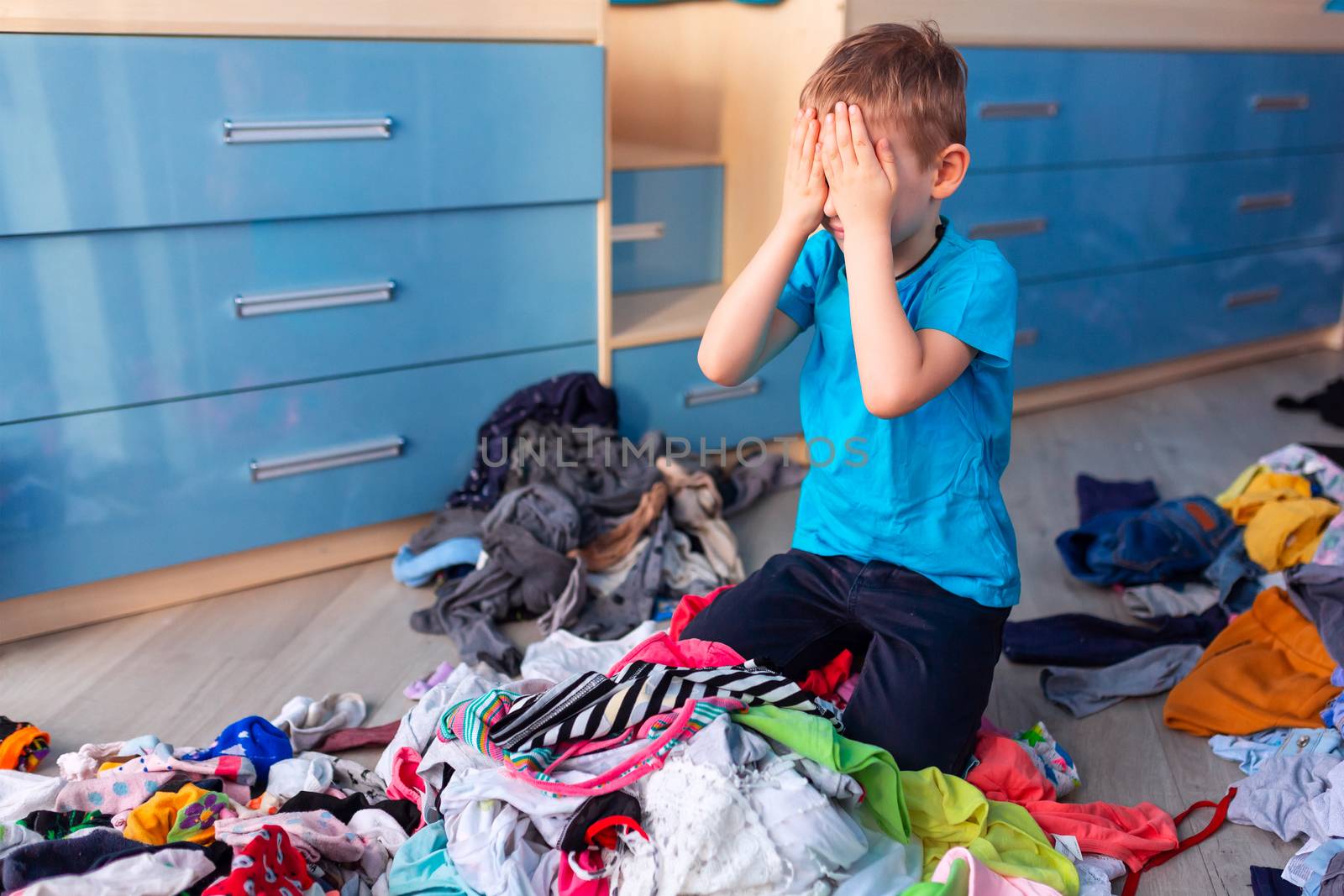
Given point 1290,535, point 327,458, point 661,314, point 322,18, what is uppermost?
point 322,18

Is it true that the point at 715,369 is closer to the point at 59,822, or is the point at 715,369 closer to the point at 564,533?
the point at 564,533

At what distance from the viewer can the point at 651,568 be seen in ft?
5.26

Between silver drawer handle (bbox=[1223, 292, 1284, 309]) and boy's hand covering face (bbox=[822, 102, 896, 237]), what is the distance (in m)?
1.92

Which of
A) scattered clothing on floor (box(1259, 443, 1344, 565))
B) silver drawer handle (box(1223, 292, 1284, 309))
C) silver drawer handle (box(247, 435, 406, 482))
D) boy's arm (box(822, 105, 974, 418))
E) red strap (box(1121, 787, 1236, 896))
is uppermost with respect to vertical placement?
boy's arm (box(822, 105, 974, 418))

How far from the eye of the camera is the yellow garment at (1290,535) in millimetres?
1627

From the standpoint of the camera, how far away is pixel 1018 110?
2092 mm

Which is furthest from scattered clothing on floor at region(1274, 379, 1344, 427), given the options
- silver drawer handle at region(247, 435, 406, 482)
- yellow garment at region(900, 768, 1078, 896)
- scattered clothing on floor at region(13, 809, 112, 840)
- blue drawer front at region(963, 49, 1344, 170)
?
scattered clothing on floor at region(13, 809, 112, 840)

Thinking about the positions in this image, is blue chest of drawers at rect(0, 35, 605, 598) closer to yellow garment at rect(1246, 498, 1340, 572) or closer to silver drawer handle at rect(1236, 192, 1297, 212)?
yellow garment at rect(1246, 498, 1340, 572)

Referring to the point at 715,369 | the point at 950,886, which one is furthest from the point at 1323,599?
the point at 715,369

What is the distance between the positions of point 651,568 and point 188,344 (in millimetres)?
→ 688

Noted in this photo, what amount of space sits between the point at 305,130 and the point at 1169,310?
1893 mm

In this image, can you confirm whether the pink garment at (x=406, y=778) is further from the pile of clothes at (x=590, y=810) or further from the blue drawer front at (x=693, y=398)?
the blue drawer front at (x=693, y=398)

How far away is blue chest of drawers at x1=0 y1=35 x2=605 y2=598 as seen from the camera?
1.37 m

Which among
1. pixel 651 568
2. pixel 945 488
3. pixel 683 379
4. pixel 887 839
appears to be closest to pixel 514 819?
pixel 887 839
